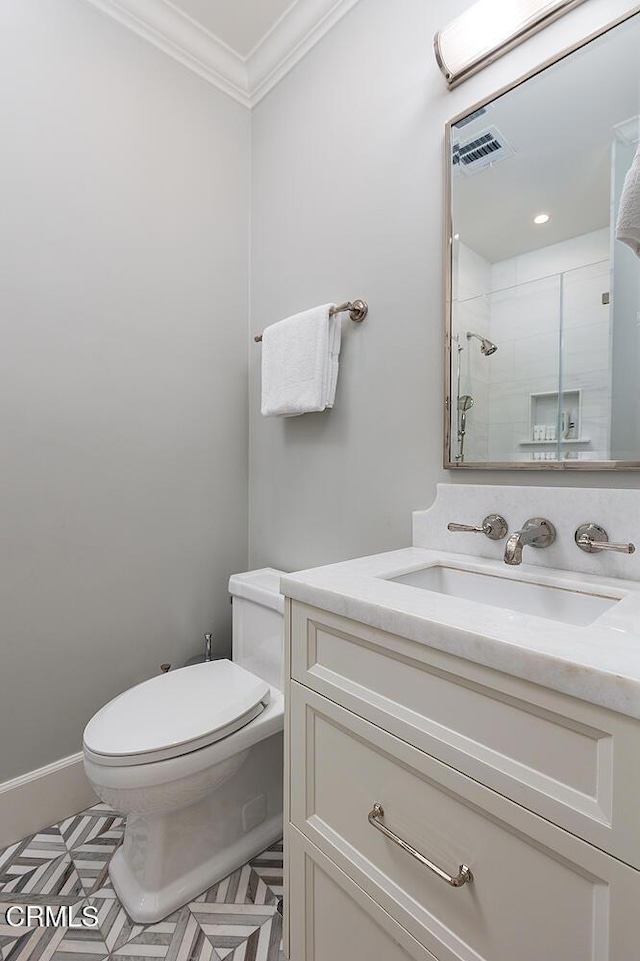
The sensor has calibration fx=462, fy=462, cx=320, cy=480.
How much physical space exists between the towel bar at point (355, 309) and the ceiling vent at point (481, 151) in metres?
0.40

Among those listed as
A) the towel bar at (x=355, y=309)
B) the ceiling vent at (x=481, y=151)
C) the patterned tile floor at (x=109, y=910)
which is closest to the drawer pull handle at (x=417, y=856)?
the patterned tile floor at (x=109, y=910)

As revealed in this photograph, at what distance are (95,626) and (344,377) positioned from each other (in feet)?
3.64

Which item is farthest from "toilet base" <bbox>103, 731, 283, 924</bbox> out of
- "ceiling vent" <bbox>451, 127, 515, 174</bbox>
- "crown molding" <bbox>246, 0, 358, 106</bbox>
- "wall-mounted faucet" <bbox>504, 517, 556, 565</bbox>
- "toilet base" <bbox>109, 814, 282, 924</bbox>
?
"crown molding" <bbox>246, 0, 358, 106</bbox>

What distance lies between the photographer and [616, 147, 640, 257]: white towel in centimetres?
81

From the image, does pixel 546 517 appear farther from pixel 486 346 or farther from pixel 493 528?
pixel 486 346

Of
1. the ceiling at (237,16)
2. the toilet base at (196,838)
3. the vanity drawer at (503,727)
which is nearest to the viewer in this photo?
the vanity drawer at (503,727)

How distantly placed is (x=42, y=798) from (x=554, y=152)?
6.94 feet

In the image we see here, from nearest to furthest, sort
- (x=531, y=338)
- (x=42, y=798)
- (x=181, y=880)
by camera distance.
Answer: (x=531, y=338) → (x=181, y=880) → (x=42, y=798)

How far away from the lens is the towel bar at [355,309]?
4.45ft

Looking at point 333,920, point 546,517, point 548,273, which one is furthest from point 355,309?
point 333,920

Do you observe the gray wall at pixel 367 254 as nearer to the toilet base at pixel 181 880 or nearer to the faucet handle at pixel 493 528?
the faucet handle at pixel 493 528

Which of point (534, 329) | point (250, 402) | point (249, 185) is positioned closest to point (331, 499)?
point (250, 402)

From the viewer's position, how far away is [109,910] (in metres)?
1.10

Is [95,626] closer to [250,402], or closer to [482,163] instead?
[250,402]
